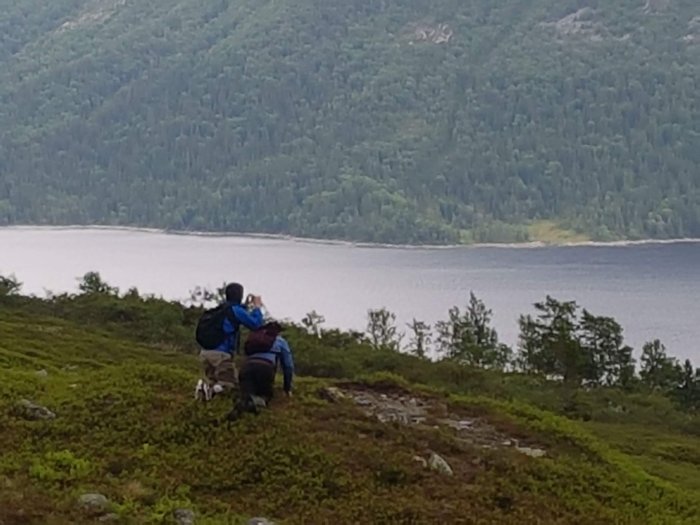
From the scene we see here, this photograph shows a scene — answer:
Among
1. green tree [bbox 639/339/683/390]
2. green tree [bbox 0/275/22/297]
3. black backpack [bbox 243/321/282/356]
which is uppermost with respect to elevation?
black backpack [bbox 243/321/282/356]

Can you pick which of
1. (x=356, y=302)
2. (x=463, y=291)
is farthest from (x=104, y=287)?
(x=463, y=291)

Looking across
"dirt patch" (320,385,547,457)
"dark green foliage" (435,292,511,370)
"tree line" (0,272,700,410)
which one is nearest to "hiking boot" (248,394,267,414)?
"dirt patch" (320,385,547,457)

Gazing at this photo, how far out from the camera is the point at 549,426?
18484mm

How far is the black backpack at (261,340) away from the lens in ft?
53.3

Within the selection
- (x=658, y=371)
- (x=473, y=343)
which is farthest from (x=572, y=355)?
(x=473, y=343)

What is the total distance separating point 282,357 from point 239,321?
3.27 feet

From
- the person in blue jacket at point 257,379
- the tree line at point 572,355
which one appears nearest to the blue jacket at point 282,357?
the person in blue jacket at point 257,379

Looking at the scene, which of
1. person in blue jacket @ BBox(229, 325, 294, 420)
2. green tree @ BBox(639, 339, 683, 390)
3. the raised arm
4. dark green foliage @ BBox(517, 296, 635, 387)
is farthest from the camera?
green tree @ BBox(639, 339, 683, 390)

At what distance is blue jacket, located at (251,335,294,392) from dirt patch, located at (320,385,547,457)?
3.34 feet

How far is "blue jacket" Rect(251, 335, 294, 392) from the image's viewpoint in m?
16.2

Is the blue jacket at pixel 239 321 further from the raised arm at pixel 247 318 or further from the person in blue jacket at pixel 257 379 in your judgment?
the person in blue jacket at pixel 257 379

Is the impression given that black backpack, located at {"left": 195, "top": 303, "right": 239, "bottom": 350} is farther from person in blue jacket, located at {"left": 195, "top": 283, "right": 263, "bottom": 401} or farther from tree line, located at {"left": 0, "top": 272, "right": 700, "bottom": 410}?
tree line, located at {"left": 0, "top": 272, "right": 700, "bottom": 410}

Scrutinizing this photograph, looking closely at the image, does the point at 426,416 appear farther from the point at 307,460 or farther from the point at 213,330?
the point at 307,460

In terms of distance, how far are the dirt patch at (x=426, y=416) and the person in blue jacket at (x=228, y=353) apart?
2.04m
